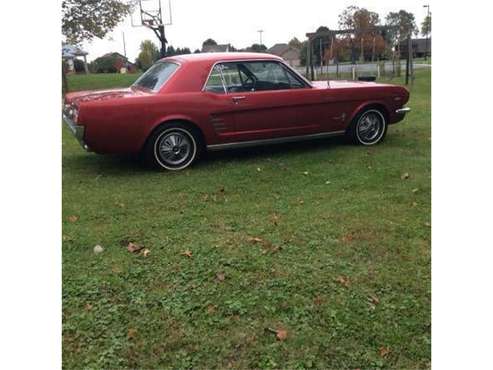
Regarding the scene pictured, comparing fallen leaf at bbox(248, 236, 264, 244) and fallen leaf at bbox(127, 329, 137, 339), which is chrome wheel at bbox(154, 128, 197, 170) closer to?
fallen leaf at bbox(248, 236, 264, 244)

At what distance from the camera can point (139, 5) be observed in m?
20.5

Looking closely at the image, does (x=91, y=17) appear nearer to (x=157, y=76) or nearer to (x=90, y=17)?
(x=90, y=17)

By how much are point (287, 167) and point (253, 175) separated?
1.83 ft

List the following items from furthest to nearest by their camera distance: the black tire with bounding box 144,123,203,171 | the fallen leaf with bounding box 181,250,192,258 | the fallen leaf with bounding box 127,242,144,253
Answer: the black tire with bounding box 144,123,203,171 < the fallen leaf with bounding box 127,242,144,253 < the fallen leaf with bounding box 181,250,192,258

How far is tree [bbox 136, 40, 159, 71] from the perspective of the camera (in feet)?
140

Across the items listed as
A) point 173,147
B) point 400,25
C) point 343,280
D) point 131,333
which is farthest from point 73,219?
point 400,25

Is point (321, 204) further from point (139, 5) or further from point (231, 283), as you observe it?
point (139, 5)

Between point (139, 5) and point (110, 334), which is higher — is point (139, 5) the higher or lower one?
the higher one

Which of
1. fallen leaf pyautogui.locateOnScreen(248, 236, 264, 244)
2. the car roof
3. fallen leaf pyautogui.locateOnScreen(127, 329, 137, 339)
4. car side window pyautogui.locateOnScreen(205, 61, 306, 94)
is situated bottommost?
fallen leaf pyautogui.locateOnScreen(127, 329, 137, 339)

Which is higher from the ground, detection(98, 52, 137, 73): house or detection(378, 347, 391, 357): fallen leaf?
detection(98, 52, 137, 73): house

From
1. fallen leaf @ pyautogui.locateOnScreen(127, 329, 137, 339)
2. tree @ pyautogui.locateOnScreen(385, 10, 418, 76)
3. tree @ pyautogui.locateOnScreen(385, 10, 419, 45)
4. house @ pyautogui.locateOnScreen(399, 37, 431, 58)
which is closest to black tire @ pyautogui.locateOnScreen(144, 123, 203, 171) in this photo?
fallen leaf @ pyautogui.locateOnScreen(127, 329, 137, 339)

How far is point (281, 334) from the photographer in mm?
2709

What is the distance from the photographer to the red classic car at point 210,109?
575 cm

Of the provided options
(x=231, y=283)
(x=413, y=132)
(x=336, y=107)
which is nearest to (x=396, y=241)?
(x=231, y=283)
